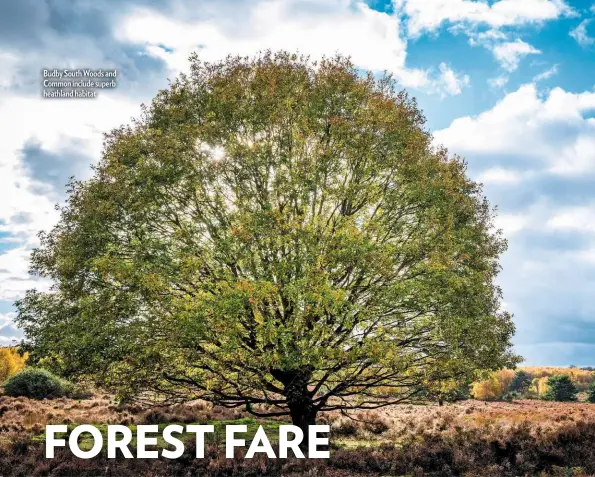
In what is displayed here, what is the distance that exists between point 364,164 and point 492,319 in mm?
6989

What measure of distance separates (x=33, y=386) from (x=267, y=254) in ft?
113

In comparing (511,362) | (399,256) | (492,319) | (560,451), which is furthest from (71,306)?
(560,451)

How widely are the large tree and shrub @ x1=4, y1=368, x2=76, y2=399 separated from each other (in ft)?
92.8

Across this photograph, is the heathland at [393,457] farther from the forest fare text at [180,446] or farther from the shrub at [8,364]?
the shrub at [8,364]

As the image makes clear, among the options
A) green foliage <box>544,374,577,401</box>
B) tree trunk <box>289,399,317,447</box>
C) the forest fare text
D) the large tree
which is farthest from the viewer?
green foliage <box>544,374,577,401</box>

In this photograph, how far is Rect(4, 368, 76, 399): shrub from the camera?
4156 cm

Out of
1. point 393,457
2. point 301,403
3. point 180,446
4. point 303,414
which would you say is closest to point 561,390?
point 393,457

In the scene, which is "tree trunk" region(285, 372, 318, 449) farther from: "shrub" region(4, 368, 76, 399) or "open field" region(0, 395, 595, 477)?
"shrub" region(4, 368, 76, 399)

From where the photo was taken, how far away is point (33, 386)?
41719mm

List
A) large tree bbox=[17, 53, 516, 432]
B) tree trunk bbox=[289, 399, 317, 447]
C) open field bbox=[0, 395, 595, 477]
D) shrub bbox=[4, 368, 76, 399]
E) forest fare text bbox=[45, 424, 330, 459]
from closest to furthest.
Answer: large tree bbox=[17, 53, 516, 432] → open field bbox=[0, 395, 595, 477] → forest fare text bbox=[45, 424, 330, 459] → tree trunk bbox=[289, 399, 317, 447] → shrub bbox=[4, 368, 76, 399]

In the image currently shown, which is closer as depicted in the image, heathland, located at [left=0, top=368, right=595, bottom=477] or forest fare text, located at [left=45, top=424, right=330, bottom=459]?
heathland, located at [left=0, top=368, right=595, bottom=477]

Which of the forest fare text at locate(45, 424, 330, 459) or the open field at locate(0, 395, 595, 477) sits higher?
the forest fare text at locate(45, 424, 330, 459)

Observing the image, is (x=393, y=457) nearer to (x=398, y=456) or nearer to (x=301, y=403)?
(x=398, y=456)

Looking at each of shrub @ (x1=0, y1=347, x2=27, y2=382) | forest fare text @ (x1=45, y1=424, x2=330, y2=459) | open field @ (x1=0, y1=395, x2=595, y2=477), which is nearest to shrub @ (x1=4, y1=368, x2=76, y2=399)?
open field @ (x1=0, y1=395, x2=595, y2=477)
